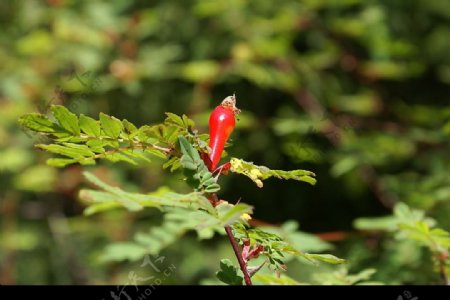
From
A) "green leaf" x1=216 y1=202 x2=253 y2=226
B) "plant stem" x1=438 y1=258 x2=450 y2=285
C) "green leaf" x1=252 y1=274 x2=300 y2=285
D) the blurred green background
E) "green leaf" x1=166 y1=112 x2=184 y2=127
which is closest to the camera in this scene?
"green leaf" x1=216 y1=202 x2=253 y2=226

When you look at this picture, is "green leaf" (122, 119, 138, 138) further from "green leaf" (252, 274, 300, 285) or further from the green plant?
"green leaf" (252, 274, 300, 285)

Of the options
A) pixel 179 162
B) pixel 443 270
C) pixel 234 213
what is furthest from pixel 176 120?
pixel 443 270

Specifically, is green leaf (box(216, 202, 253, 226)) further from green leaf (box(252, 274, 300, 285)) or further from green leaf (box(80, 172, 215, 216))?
green leaf (box(252, 274, 300, 285))

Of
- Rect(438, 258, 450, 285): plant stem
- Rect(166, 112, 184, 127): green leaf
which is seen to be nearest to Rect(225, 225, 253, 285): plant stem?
Rect(166, 112, 184, 127): green leaf

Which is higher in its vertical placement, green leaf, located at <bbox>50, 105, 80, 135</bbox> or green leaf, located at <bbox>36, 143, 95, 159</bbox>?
green leaf, located at <bbox>50, 105, 80, 135</bbox>

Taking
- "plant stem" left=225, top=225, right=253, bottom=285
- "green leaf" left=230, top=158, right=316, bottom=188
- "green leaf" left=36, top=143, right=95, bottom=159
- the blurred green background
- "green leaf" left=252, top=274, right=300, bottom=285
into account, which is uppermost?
the blurred green background

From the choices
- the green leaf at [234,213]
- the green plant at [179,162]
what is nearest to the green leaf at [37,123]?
the green plant at [179,162]

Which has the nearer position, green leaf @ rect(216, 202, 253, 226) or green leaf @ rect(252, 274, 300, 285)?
green leaf @ rect(216, 202, 253, 226)

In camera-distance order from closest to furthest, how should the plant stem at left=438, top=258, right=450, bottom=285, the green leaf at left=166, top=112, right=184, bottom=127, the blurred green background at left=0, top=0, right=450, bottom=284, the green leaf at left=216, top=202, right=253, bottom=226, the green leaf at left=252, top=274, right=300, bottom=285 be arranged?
the green leaf at left=216, top=202, right=253, bottom=226, the green leaf at left=166, top=112, right=184, bottom=127, the green leaf at left=252, top=274, right=300, bottom=285, the plant stem at left=438, top=258, right=450, bottom=285, the blurred green background at left=0, top=0, right=450, bottom=284

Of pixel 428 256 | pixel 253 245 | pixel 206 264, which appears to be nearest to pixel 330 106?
pixel 206 264

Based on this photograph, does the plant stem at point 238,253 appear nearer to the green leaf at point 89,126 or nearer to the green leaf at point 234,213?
the green leaf at point 234,213
